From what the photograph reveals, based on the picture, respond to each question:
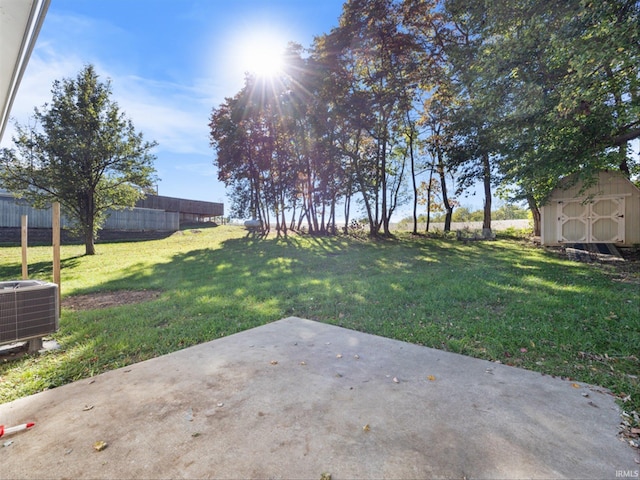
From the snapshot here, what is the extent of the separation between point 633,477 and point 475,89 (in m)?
7.48

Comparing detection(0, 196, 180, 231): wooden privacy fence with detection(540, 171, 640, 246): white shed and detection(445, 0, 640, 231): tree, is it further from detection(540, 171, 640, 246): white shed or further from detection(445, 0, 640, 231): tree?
detection(540, 171, 640, 246): white shed

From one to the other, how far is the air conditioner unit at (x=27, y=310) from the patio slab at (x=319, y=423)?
1.14 metres

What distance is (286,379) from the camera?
2236 millimetres

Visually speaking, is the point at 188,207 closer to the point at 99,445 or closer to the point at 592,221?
the point at 592,221

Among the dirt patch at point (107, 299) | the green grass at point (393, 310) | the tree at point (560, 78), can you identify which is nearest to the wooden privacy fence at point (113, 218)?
the green grass at point (393, 310)

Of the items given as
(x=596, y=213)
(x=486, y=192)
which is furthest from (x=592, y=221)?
(x=486, y=192)

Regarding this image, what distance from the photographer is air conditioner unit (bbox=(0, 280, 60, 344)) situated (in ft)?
9.05

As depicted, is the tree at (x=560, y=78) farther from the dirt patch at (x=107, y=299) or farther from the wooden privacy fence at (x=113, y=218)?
the wooden privacy fence at (x=113, y=218)

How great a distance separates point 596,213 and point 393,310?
9.75 m

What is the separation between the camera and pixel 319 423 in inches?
66.5

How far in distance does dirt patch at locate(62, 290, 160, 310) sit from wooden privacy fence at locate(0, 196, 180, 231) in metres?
9.70

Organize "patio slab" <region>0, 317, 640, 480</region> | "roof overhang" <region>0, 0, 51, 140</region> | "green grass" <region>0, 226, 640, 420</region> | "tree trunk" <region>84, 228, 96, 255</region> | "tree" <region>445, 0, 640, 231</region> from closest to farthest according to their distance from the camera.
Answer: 1. "patio slab" <region>0, 317, 640, 480</region>
2. "roof overhang" <region>0, 0, 51, 140</region>
3. "green grass" <region>0, 226, 640, 420</region>
4. "tree" <region>445, 0, 640, 231</region>
5. "tree trunk" <region>84, 228, 96, 255</region>

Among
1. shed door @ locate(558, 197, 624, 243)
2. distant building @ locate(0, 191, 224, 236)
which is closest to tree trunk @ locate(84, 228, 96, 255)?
distant building @ locate(0, 191, 224, 236)

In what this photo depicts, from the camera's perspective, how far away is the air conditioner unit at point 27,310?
2760 millimetres
